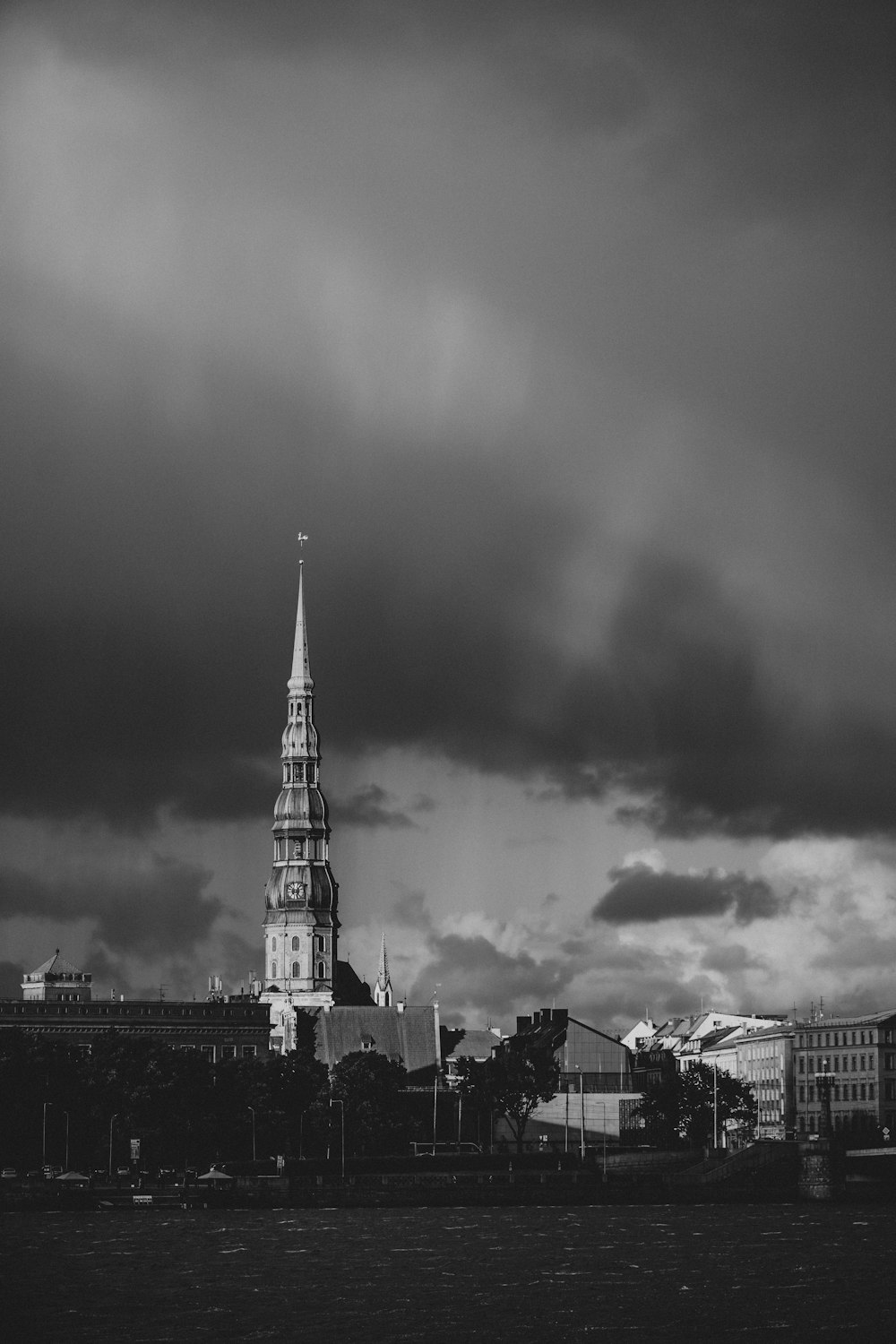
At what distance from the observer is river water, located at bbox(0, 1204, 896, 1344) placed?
107562mm

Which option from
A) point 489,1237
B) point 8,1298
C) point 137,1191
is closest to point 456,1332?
point 8,1298

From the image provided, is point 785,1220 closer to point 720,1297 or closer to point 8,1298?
point 720,1297

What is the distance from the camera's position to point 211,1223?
179 m

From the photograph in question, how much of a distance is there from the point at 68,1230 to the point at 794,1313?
67287mm

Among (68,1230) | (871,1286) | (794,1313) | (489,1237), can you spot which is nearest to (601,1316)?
(794,1313)

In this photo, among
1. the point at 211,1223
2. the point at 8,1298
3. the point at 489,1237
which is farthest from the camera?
the point at 211,1223

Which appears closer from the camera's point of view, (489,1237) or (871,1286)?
(871,1286)

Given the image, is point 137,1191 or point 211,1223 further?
point 137,1191

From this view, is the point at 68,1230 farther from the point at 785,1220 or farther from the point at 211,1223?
the point at 785,1220

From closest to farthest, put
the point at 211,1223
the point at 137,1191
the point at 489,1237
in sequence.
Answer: the point at 489,1237 → the point at 211,1223 → the point at 137,1191

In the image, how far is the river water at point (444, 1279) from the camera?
353 ft

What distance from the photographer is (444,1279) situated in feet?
423

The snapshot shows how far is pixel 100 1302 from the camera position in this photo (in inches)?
4589

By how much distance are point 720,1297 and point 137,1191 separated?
88.5 metres
